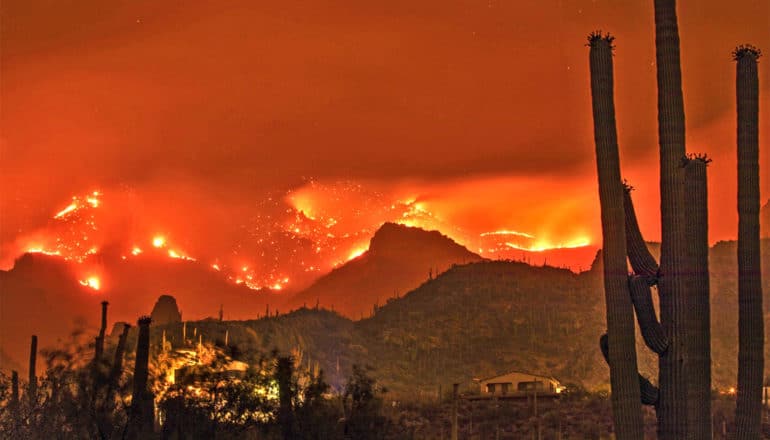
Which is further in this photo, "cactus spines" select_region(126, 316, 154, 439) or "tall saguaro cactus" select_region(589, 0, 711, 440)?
"cactus spines" select_region(126, 316, 154, 439)

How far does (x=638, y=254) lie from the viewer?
78.1ft

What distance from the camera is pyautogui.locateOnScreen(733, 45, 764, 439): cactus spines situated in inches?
1019

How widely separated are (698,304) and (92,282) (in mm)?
138761

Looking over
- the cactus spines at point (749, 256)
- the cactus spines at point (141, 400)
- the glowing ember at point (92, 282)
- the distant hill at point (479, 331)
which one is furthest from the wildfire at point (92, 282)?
the cactus spines at point (749, 256)

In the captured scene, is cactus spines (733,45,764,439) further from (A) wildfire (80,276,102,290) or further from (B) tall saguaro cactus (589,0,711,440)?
(A) wildfire (80,276,102,290)

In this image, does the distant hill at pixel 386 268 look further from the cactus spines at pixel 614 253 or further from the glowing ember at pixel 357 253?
the cactus spines at pixel 614 253

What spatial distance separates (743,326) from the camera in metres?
26.2

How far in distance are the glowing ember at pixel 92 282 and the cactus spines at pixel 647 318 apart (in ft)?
441

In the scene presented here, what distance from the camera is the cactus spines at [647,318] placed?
22.8m

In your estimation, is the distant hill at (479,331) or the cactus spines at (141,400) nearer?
the cactus spines at (141,400)

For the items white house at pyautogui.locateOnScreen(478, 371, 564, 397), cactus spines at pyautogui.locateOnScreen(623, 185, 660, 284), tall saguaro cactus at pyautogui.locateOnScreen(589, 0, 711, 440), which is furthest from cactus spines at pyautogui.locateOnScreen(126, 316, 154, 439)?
white house at pyautogui.locateOnScreen(478, 371, 564, 397)

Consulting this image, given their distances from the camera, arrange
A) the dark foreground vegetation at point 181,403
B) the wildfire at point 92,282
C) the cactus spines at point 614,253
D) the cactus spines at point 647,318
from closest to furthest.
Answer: the cactus spines at point 614,253 < the cactus spines at point 647,318 < the dark foreground vegetation at point 181,403 < the wildfire at point 92,282

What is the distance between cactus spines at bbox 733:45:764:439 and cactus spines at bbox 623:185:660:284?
333 cm

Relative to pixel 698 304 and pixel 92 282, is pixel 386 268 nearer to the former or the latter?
pixel 92 282
